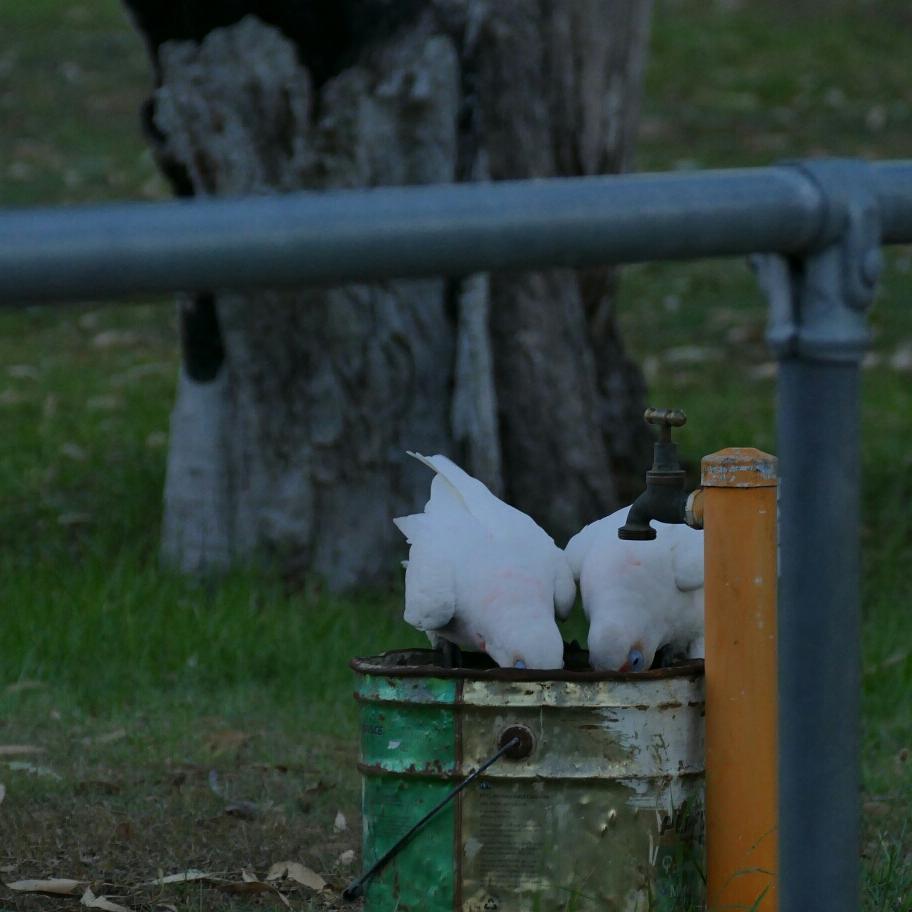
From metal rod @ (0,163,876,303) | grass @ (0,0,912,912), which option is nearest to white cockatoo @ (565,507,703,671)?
grass @ (0,0,912,912)

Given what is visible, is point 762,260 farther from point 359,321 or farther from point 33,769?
point 359,321

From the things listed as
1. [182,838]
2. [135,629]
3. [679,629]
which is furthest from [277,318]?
[679,629]

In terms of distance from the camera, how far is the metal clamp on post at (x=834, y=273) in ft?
4.28

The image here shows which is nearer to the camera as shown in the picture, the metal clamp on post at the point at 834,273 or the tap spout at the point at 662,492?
the metal clamp on post at the point at 834,273

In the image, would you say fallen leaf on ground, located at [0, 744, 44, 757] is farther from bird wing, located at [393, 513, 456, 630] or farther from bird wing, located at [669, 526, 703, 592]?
bird wing, located at [669, 526, 703, 592]

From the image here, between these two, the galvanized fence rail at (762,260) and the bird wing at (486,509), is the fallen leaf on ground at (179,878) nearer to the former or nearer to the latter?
the bird wing at (486,509)

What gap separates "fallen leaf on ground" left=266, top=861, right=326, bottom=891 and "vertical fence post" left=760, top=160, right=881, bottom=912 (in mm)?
1505

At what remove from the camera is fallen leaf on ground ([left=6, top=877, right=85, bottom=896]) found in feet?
8.84

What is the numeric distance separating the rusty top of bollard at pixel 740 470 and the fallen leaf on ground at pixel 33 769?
66.3 inches

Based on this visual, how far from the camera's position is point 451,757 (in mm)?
2299

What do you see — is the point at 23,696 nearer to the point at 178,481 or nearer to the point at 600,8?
the point at 178,481

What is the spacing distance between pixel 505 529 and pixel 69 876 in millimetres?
943

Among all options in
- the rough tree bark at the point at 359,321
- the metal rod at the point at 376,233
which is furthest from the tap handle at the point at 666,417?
the rough tree bark at the point at 359,321

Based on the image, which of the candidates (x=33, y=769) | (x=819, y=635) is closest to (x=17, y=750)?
(x=33, y=769)
